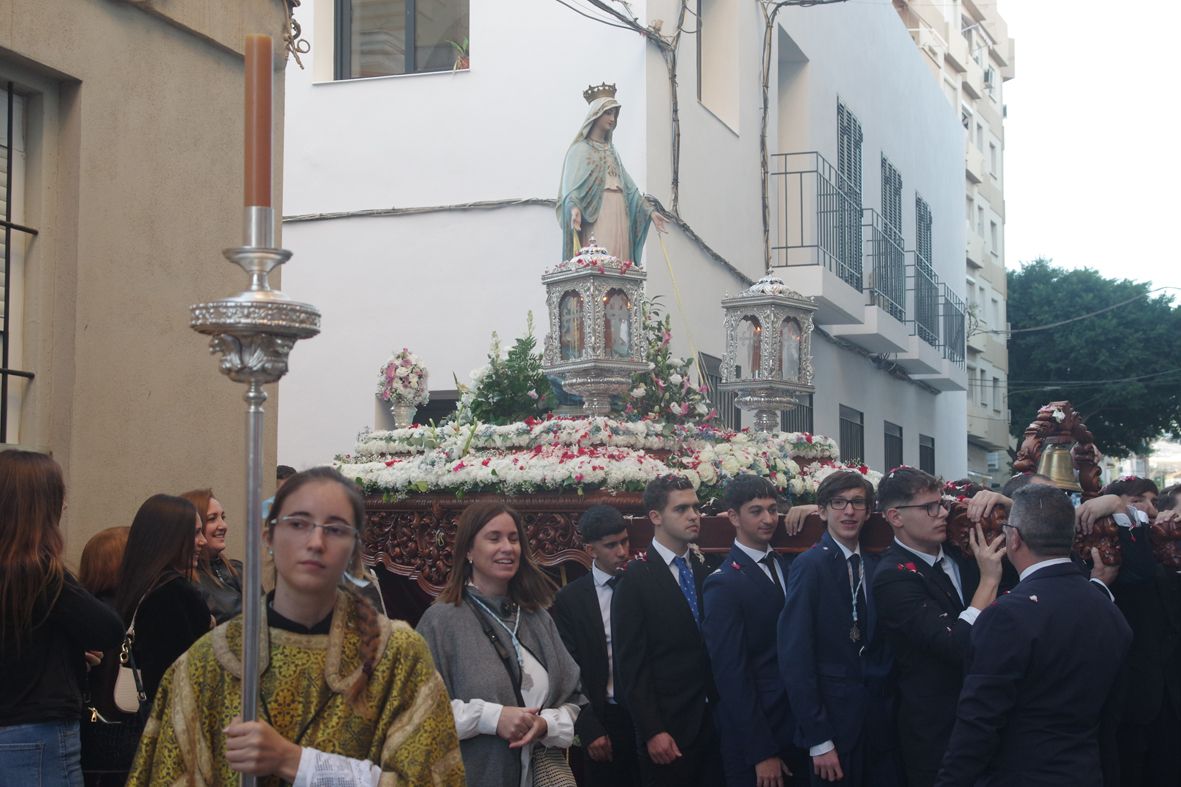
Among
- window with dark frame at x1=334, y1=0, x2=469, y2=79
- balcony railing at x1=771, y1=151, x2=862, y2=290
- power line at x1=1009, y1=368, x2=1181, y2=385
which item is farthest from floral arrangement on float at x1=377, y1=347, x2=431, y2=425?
power line at x1=1009, y1=368, x2=1181, y2=385

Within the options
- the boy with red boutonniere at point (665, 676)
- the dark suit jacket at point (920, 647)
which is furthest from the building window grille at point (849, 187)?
the dark suit jacket at point (920, 647)

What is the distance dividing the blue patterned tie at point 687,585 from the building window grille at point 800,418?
1051 centimetres

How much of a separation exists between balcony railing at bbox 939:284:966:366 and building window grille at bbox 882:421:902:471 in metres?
2.45

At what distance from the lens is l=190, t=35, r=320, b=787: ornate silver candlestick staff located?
2.77 m

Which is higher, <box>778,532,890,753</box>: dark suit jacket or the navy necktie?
the navy necktie

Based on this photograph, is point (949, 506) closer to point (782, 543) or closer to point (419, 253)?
point (782, 543)

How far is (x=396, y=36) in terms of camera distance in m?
14.9

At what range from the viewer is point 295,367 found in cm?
1440

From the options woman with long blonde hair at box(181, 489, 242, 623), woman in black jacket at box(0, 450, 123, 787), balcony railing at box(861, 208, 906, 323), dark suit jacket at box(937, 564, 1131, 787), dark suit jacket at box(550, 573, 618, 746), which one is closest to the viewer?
woman in black jacket at box(0, 450, 123, 787)

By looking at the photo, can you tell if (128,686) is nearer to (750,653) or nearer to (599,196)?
(750,653)

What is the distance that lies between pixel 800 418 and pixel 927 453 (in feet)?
30.5

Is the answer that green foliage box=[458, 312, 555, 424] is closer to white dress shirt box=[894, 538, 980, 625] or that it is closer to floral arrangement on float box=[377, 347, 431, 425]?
floral arrangement on float box=[377, 347, 431, 425]

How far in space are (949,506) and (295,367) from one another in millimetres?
9854

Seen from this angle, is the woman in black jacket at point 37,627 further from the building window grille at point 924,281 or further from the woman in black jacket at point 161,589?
the building window grille at point 924,281
